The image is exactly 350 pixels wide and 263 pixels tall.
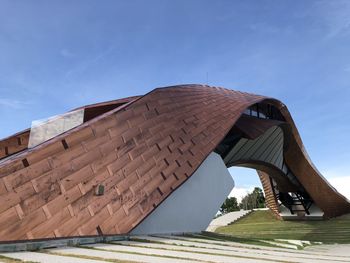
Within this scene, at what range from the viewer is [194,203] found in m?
10.4

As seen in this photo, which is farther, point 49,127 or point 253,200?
point 253,200

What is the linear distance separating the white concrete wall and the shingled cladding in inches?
12.7

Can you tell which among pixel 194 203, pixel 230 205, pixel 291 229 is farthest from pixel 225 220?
pixel 230 205

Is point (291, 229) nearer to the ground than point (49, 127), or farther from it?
nearer to the ground

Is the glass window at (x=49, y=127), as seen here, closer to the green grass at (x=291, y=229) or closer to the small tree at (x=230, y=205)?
the green grass at (x=291, y=229)

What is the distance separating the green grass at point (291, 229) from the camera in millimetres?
21000

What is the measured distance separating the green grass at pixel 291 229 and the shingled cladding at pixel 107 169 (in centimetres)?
457

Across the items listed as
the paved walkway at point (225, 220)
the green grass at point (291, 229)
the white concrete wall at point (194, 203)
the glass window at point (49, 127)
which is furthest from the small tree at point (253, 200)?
the glass window at point (49, 127)

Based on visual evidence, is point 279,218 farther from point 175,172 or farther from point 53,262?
point 53,262

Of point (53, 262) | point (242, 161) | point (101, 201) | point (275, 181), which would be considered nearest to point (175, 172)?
point (101, 201)

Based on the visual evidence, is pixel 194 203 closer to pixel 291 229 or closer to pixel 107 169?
pixel 107 169

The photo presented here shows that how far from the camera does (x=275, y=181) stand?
33.7 m

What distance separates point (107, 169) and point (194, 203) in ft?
11.9

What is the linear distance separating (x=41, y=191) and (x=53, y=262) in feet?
7.39
